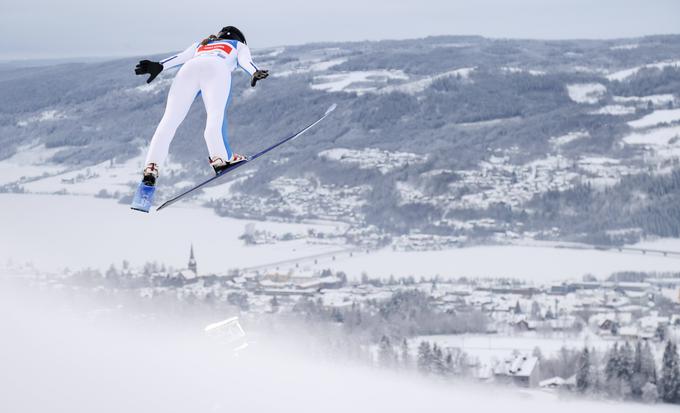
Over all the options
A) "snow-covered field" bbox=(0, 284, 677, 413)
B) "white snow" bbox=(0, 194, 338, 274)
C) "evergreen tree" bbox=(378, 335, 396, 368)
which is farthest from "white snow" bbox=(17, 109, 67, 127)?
"snow-covered field" bbox=(0, 284, 677, 413)

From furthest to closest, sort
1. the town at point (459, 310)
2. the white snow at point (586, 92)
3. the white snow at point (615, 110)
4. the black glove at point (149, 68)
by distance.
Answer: the white snow at point (586, 92)
the white snow at point (615, 110)
the town at point (459, 310)
the black glove at point (149, 68)

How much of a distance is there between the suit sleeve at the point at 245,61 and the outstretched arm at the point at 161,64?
0.35 metres

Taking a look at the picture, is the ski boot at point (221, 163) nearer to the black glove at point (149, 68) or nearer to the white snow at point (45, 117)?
the black glove at point (149, 68)

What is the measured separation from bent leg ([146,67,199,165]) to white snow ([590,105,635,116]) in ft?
370

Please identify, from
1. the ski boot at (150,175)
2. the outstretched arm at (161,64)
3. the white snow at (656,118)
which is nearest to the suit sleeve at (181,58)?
the outstretched arm at (161,64)

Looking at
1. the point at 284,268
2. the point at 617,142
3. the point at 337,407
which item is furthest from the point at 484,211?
the point at 337,407

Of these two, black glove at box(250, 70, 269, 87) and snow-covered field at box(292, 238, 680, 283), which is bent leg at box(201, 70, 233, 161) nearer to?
black glove at box(250, 70, 269, 87)

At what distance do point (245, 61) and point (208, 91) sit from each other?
33 cm

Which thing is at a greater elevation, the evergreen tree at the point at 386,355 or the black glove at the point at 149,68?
the black glove at the point at 149,68

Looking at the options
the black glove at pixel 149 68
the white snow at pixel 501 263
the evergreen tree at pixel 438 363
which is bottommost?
the evergreen tree at pixel 438 363

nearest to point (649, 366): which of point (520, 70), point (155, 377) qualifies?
point (155, 377)

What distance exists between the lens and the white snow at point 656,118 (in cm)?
11356

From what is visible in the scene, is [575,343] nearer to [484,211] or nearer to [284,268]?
[284,268]

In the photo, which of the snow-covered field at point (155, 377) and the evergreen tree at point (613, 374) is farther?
the evergreen tree at point (613, 374)
